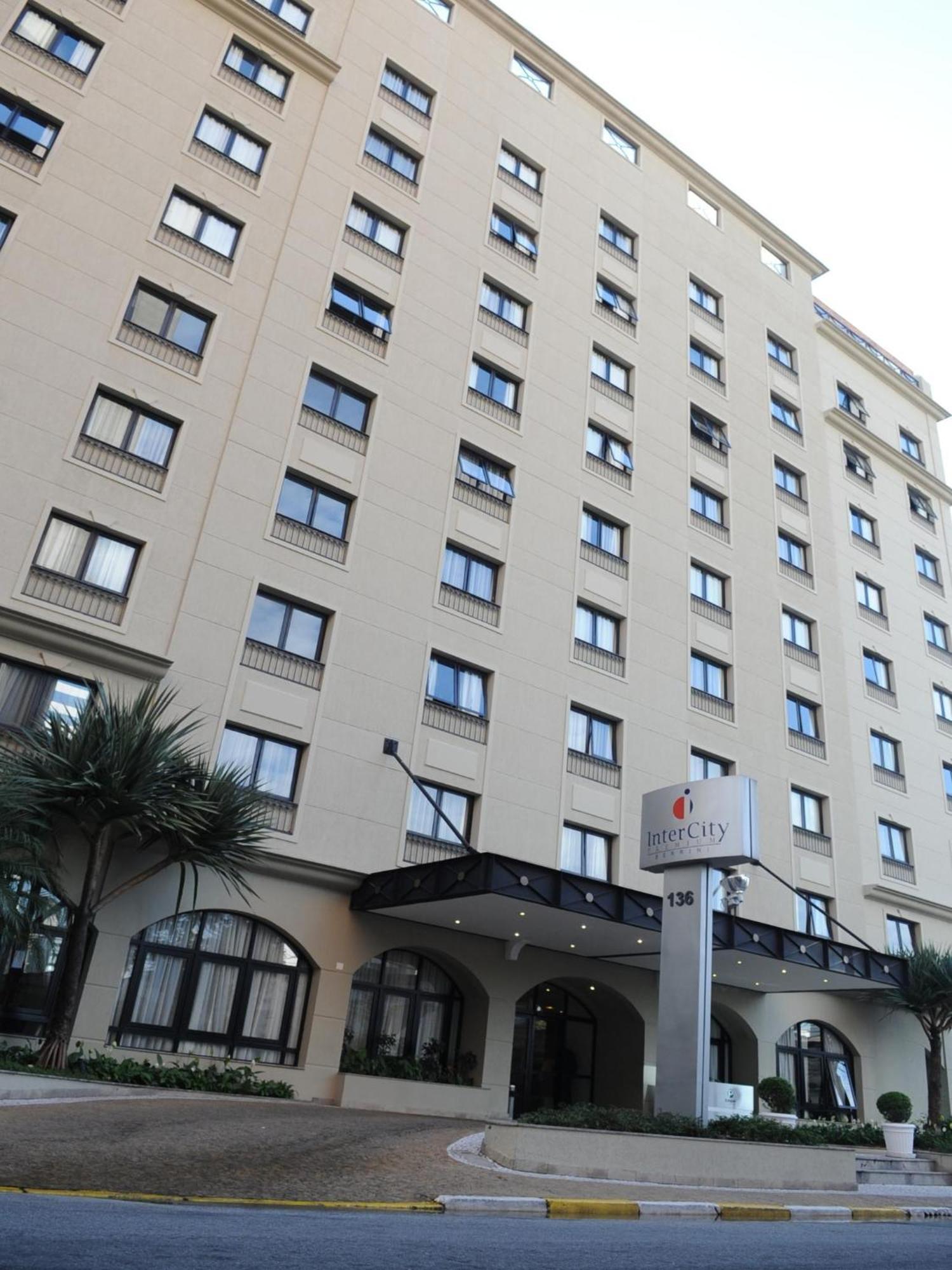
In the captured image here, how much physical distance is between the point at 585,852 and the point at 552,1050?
5541 millimetres

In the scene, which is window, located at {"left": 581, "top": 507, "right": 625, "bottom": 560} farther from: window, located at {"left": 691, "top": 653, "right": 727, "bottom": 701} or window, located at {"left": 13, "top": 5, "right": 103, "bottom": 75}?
window, located at {"left": 13, "top": 5, "right": 103, "bottom": 75}

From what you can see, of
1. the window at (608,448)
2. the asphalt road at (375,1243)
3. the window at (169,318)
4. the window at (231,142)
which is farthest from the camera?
the window at (608,448)

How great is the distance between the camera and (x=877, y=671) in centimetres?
3819

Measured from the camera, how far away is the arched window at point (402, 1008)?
22.0 meters

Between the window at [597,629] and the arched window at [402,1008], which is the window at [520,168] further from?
the arched window at [402,1008]

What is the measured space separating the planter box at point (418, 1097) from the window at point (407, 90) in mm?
28096

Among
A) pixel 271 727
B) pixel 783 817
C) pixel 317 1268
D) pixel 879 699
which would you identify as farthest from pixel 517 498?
pixel 317 1268

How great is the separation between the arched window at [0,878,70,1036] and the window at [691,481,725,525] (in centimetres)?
2359

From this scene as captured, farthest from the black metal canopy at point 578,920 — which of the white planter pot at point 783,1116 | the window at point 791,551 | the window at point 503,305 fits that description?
→ the window at point 503,305

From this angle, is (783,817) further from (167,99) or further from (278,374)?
(167,99)

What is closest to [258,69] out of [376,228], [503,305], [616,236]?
[376,228]

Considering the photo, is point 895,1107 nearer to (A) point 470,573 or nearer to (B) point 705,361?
(A) point 470,573

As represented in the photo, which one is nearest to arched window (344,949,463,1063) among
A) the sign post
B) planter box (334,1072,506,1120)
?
planter box (334,1072,506,1120)

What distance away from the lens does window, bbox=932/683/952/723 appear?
39781 millimetres
